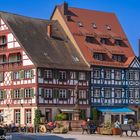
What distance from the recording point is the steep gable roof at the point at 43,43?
66.2 meters

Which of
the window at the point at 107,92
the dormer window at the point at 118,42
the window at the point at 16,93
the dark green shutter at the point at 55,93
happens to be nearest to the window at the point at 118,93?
the window at the point at 107,92

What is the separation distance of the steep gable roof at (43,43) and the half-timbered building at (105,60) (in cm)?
138

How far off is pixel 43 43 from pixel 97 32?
33.4 feet

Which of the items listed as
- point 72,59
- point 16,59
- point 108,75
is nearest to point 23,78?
point 16,59

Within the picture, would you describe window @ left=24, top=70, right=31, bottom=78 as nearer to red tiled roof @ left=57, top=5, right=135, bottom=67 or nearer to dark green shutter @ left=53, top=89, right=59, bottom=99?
dark green shutter @ left=53, top=89, right=59, bottom=99

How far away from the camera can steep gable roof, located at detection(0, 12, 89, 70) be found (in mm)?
66188

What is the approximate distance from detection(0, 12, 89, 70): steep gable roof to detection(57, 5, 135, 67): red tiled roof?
1513 mm

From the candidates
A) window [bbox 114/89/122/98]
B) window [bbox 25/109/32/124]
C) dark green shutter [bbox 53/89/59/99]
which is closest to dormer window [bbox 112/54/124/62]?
window [bbox 114/89/122/98]

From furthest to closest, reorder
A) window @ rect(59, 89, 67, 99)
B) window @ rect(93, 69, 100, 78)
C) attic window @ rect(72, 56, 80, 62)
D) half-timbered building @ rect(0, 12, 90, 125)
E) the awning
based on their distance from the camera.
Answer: window @ rect(93, 69, 100, 78)
the awning
attic window @ rect(72, 56, 80, 62)
window @ rect(59, 89, 67, 99)
half-timbered building @ rect(0, 12, 90, 125)

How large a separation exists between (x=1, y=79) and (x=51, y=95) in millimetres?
7982

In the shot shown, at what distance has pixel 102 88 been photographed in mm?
71688

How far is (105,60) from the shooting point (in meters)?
73.1

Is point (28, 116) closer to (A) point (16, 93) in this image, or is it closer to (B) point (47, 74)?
(A) point (16, 93)

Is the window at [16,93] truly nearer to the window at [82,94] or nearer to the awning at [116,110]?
the window at [82,94]
